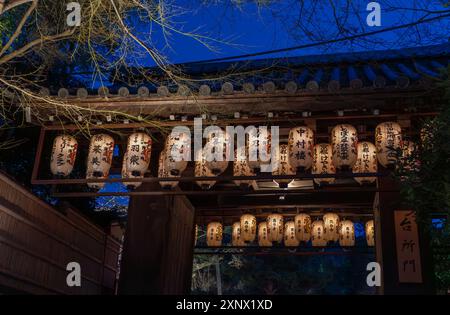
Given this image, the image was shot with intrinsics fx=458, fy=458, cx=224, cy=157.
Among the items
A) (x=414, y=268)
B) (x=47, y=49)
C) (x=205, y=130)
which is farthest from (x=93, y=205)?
(x=414, y=268)

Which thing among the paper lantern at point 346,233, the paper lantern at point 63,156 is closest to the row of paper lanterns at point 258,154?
the paper lantern at point 63,156

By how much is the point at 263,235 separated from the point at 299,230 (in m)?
1.11

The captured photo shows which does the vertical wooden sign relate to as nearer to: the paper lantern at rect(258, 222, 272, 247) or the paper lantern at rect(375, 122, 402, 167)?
the paper lantern at rect(375, 122, 402, 167)

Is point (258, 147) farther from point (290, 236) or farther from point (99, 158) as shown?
point (290, 236)

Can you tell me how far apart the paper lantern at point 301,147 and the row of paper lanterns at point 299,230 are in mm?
5292

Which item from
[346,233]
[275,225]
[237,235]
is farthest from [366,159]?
[237,235]

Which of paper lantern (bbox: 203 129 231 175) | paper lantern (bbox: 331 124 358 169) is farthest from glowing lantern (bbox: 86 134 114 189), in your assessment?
paper lantern (bbox: 331 124 358 169)

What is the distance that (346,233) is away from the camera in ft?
41.4

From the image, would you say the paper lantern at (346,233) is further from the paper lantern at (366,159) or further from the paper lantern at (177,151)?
the paper lantern at (177,151)

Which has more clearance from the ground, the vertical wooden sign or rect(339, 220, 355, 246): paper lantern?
rect(339, 220, 355, 246): paper lantern

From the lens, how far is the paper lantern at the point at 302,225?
41.2ft

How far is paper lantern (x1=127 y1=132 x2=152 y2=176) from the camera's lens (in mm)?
8008

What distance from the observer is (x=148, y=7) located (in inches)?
264

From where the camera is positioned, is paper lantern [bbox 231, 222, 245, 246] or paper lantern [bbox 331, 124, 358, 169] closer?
paper lantern [bbox 331, 124, 358, 169]
